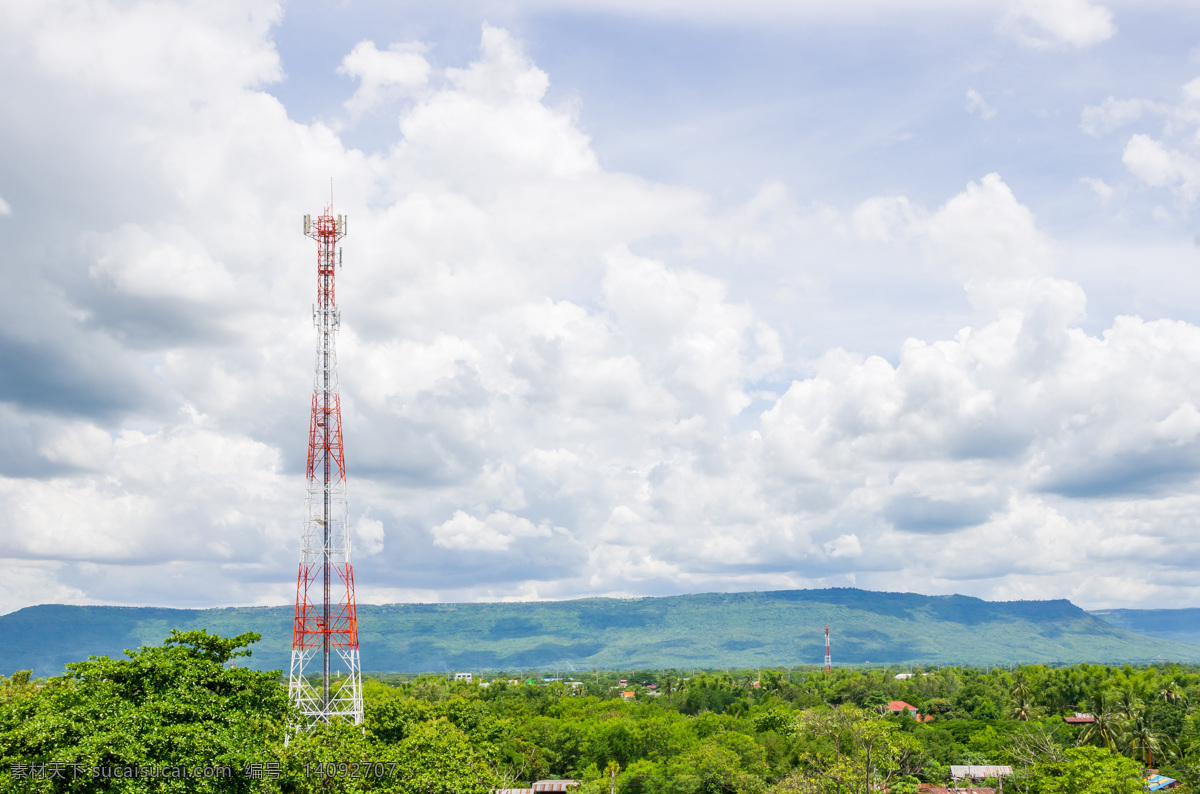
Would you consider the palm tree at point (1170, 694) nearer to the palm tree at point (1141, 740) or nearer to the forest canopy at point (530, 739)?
the forest canopy at point (530, 739)

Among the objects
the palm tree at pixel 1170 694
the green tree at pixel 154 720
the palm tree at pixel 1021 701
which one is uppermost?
the green tree at pixel 154 720

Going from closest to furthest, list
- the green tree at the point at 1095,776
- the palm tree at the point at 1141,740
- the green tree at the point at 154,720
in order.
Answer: the green tree at the point at 154,720 → the green tree at the point at 1095,776 → the palm tree at the point at 1141,740

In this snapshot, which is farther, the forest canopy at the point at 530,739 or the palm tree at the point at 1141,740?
the palm tree at the point at 1141,740

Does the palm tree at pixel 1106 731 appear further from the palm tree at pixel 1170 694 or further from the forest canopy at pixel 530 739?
the palm tree at pixel 1170 694

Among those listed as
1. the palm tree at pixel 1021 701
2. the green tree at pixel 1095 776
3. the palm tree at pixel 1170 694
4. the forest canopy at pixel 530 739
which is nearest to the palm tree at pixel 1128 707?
the forest canopy at pixel 530 739

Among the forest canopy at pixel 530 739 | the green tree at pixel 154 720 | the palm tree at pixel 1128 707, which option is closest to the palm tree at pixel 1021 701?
the forest canopy at pixel 530 739

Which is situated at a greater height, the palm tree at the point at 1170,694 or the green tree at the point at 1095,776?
the green tree at the point at 1095,776

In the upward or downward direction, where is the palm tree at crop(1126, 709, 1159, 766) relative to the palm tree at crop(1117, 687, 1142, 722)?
downward

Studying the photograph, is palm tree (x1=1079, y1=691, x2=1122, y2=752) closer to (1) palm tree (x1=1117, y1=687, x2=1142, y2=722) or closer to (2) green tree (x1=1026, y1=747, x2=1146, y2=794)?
(1) palm tree (x1=1117, y1=687, x2=1142, y2=722)

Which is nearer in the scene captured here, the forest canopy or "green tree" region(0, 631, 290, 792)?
"green tree" region(0, 631, 290, 792)

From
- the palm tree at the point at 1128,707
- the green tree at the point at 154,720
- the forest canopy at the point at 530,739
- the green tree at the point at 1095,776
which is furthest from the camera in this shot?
the palm tree at the point at 1128,707

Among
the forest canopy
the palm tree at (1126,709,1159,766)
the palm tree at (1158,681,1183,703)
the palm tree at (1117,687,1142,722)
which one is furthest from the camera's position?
the palm tree at (1158,681,1183,703)

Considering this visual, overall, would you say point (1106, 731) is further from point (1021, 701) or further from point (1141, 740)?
point (1021, 701)

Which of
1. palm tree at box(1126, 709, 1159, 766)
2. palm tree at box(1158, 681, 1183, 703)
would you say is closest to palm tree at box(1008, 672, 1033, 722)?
palm tree at box(1158, 681, 1183, 703)
